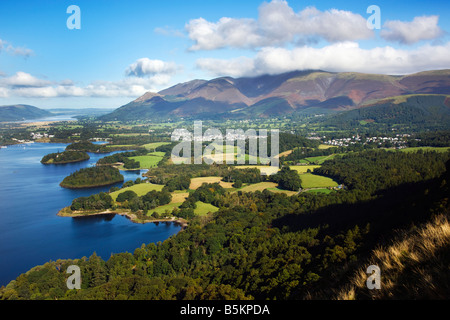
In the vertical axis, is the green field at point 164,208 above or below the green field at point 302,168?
below

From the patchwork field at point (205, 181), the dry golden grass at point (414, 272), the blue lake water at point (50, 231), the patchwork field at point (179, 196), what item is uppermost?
the dry golden grass at point (414, 272)


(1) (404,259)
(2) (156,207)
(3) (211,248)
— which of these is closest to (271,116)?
(2) (156,207)

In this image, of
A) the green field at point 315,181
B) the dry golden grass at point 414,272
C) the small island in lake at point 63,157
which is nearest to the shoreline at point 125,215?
the green field at point 315,181

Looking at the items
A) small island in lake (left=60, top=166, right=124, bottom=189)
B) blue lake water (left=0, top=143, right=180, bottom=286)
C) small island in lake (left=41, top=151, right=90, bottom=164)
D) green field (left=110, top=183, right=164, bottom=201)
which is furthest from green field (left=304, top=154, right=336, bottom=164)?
small island in lake (left=41, top=151, right=90, bottom=164)

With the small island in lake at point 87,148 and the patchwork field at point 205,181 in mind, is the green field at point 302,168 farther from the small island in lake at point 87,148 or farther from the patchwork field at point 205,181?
the small island in lake at point 87,148

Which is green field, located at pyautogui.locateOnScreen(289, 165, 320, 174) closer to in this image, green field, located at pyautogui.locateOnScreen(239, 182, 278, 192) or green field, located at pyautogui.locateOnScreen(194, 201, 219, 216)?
→ green field, located at pyautogui.locateOnScreen(239, 182, 278, 192)

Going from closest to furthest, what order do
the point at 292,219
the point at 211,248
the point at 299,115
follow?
the point at 211,248 < the point at 292,219 < the point at 299,115

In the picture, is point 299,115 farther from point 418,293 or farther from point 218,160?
point 418,293
